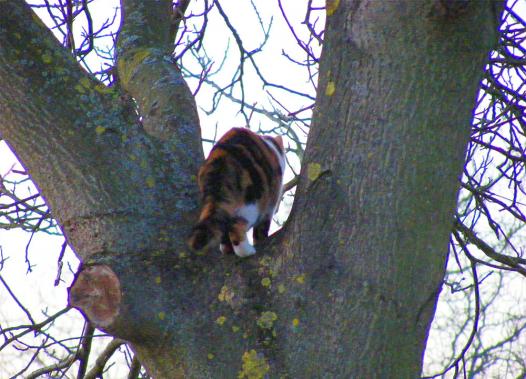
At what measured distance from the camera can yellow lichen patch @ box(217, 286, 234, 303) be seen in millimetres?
1838

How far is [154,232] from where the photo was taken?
6.40 feet

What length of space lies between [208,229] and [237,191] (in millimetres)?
392

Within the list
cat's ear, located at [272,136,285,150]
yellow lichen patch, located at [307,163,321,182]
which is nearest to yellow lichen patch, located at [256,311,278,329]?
yellow lichen patch, located at [307,163,321,182]

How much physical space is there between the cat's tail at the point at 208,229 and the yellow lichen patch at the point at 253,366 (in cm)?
33

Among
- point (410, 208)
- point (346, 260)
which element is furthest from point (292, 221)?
point (410, 208)

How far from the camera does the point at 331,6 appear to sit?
6.40ft

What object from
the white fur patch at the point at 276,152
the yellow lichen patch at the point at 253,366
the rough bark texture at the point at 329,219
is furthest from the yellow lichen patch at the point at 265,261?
the white fur patch at the point at 276,152

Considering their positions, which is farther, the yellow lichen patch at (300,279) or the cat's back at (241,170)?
the cat's back at (241,170)

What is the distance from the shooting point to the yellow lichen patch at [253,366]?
1748 mm

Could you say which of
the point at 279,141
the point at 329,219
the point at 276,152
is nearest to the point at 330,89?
the point at 329,219

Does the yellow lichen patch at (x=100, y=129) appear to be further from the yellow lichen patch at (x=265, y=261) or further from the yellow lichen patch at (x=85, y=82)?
the yellow lichen patch at (x=265, y=261)

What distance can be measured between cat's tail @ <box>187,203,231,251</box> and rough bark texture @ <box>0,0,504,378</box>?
0.13 feet

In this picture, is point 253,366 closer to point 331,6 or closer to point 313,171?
point 313,171

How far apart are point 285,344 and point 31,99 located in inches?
39.4
